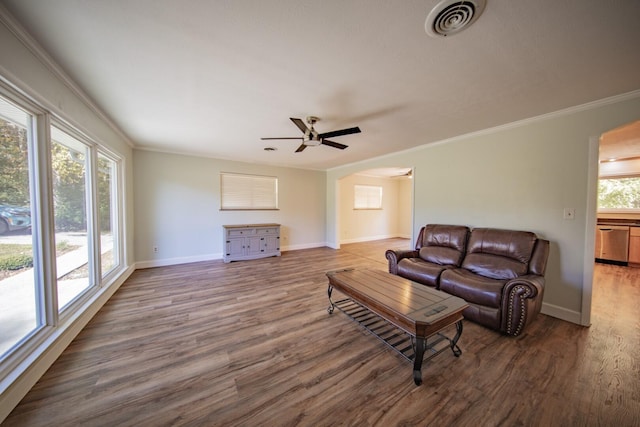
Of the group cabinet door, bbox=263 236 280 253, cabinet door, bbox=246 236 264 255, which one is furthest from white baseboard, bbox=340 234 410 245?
cabinet door, bbox=246 236 264 255

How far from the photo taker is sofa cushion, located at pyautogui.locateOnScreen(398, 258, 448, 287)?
2830 mm

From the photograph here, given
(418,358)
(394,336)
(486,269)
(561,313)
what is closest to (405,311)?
(418,358)

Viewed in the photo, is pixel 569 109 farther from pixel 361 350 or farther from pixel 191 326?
pixel 191 326

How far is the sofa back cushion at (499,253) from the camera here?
2.57 metres

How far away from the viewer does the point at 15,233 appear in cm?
158

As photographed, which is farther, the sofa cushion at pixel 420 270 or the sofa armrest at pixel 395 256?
the sofa armrest at pixel 395 256

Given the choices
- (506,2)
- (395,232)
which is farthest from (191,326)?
(395,232)

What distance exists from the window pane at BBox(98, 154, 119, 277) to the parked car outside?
136 cm

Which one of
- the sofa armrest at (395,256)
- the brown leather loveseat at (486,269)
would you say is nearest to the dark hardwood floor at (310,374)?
the brown leather loveseat at (486,269)

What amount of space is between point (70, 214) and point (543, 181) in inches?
216

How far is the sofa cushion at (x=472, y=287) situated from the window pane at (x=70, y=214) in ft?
13.3

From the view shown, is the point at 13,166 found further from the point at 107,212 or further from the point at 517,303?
the point at 517,303

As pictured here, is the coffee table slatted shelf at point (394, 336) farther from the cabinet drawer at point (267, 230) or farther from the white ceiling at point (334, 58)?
the cabinet drawer at point (267, 230)

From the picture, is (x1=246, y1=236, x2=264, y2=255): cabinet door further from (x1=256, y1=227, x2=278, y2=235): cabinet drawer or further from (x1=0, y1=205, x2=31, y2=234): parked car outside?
(x1=0, y1=205, x2=31, y2=234): parked car outside
